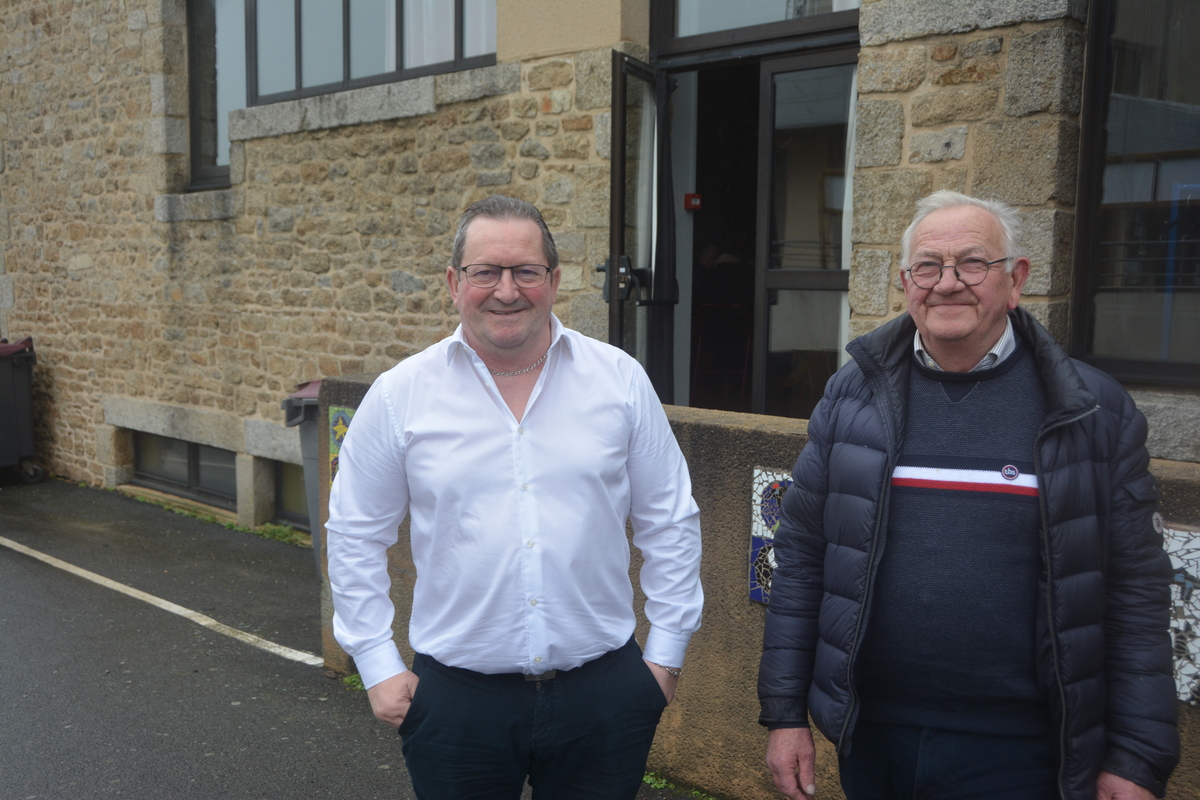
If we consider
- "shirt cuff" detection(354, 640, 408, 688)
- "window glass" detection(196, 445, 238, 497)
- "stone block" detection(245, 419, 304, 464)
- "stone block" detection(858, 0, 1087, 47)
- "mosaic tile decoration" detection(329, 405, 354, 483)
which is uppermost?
"stone block" detection(858, 0, 1087, 47)

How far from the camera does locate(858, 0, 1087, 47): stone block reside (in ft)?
12.8

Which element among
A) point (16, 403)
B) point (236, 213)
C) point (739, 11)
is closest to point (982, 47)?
point (739, 11)

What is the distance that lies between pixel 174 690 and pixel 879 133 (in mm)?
4134

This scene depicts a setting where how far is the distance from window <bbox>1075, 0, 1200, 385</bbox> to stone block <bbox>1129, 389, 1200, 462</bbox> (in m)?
0.17

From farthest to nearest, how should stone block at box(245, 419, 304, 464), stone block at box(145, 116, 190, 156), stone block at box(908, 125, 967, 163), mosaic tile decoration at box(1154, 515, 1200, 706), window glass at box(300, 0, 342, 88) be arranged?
stone block at box(145, 116, 190, 156) < stone block at box(245, 419, 304, 464) < window glass at box(300, 0, 342, 88) < stone block at box(908, 125, 967, 163) < mosaic tile decoration at box(1154, 515, 1200, 706)

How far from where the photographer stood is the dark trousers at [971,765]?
1911 millimetres

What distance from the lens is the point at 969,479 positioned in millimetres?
1914

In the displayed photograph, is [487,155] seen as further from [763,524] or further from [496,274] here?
[496,274]

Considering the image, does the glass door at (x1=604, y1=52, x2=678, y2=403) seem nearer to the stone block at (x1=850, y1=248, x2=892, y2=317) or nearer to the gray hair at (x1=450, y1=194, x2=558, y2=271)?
the stone block at (x1=850, y1=248, x2=892, y2=317)

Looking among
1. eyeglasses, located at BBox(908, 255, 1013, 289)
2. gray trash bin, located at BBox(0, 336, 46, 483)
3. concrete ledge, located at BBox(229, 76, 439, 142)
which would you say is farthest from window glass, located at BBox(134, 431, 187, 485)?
eyeglasses, located at BBox(908, 255, 1013, 289)

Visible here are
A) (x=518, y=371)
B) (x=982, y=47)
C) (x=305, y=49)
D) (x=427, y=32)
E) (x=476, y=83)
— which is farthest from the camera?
(x=305, y=49)

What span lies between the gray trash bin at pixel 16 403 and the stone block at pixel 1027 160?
931 centimetres

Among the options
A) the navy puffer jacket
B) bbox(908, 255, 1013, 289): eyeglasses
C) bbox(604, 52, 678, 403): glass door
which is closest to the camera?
the navy puffer jacket

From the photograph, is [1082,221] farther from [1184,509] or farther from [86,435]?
[86,435]
